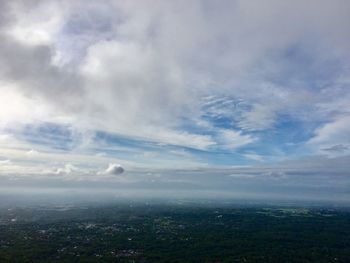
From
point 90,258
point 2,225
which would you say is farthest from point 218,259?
point 2,225

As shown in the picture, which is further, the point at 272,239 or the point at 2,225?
the point at 2,225

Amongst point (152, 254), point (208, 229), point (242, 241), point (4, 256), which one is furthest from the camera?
point (208, 229)

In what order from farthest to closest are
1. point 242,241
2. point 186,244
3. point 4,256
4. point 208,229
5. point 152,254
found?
point 208,229, point 242,241, point 186,244, point 152,254, point 4,256

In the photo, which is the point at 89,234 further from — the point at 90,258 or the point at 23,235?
the point at 90,258

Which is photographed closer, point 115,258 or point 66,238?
point 115,258

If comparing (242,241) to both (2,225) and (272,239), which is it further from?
(2,225)

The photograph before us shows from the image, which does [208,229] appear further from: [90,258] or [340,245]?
[90,258]

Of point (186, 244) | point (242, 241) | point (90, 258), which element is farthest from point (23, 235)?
point (242, 241)

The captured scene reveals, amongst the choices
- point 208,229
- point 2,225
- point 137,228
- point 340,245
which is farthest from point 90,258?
point 340,245

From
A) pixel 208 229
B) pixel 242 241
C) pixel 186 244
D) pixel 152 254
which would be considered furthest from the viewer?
pixel 208 229
